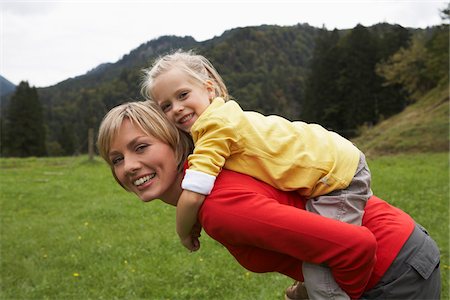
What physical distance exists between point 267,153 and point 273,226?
0.29 meters

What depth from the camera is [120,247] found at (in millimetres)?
6715

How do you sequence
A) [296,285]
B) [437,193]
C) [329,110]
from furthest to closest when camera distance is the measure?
[329,110] < [437,193] < [296,285]

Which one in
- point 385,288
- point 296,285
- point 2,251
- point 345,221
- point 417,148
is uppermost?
point 345,221

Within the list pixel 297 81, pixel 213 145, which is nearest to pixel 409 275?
pixel 213 145

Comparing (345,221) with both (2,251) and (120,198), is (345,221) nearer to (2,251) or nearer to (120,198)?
(2,251)

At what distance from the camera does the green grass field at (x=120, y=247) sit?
5.07 meters

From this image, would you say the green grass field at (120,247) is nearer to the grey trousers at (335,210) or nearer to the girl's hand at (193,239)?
the girl's hand at (193,239)

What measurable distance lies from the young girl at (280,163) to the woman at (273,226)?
0.16ft

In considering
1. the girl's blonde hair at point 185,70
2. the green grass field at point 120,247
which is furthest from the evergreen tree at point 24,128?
the girl's blonde hair at point 185,70

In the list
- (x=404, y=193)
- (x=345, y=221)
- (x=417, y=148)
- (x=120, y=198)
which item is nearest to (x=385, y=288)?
(x=345, y=221)

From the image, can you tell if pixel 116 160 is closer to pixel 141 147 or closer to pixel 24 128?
pixel 141 147

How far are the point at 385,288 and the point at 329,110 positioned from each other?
44.0m

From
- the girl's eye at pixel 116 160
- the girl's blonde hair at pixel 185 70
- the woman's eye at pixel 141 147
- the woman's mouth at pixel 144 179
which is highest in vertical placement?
the girl's blonde hair at pixel 185 70

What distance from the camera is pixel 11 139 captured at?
48844 mm
